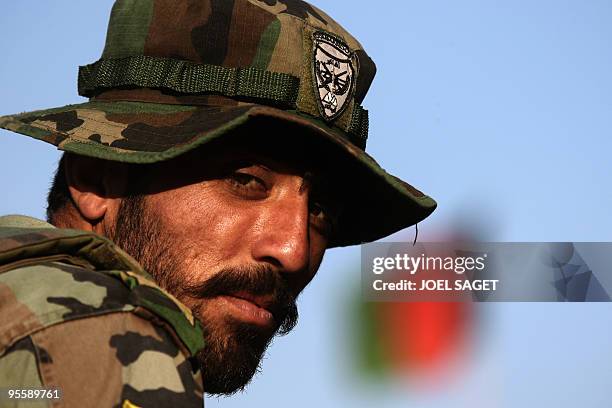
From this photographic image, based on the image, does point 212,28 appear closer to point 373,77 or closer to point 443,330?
point 373,77

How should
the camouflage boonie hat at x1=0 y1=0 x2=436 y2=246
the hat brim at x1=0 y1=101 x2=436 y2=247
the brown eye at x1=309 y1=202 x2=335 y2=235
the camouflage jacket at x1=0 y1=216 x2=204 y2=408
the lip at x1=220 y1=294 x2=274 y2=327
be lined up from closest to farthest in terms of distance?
1. the camouflage jacket at x1=0 y1=216 x2=204 y2=408
2. the hat brim at x1=0 y1=101 x2=436 y2=247
3. the lip at x1=220 y1=294 x2=274 y2=327
4. the camouflage boonie hat at x1=0 y1=0 x2=436 y2=246
5. the brown eye at x1=309 y1=202 x2=335 y2=235

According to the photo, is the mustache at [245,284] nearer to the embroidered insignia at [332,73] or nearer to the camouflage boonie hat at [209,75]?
the camouflage boonie hat at [209,75]

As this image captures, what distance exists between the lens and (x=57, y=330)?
2373mm

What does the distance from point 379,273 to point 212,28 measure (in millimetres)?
12795

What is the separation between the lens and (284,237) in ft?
12.6

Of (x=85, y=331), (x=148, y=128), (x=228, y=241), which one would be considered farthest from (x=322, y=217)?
(x=85, y=331)

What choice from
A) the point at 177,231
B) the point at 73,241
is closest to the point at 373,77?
the point at 177,231

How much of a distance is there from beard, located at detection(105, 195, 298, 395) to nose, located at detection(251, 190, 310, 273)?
0.05m

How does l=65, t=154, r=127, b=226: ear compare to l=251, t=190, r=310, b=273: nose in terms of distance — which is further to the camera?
l=65, t=154, r=127, b=226: ear

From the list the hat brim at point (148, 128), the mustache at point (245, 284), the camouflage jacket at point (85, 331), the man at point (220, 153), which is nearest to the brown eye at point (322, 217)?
the man at point (220, 153)

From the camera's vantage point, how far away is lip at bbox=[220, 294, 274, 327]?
12.3 ft

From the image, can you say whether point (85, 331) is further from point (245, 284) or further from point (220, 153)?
point (220, 153)

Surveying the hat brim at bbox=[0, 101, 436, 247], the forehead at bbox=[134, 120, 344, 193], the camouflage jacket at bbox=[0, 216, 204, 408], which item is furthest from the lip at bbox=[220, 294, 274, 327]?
the camouflage jacket at bbox=[0, 216, 204, 408]

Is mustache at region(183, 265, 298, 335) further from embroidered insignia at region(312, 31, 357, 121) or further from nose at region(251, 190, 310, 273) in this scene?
embroidered insignia at region(312, 31, 357, 121)
